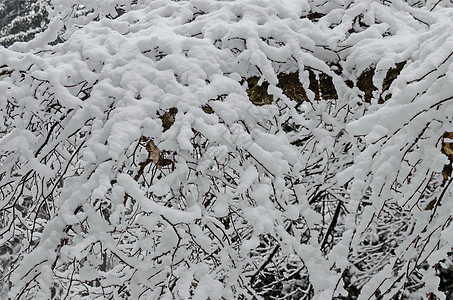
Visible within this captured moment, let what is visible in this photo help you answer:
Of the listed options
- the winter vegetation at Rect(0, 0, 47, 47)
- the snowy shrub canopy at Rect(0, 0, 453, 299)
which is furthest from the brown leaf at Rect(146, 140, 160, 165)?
the winter vegetation at Rect(0, 0, 47, 47)

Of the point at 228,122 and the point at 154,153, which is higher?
the point at 228,122

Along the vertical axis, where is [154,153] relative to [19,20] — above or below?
above

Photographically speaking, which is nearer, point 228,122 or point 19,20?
point 228,122

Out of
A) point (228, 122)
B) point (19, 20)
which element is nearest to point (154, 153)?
point (228, 122)

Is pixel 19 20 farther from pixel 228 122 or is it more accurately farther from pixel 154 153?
pixel 228 122

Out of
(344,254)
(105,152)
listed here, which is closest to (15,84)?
(105,152)

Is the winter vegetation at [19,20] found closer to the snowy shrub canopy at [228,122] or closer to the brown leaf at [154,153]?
the snowy shrub canopy at [228,122]

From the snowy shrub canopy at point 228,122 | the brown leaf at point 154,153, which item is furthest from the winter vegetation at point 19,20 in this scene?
the brown leaf at point 154,153

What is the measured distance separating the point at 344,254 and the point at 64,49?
4.56ft

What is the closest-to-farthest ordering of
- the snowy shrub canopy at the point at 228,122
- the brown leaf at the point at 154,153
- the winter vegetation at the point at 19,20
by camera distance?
the snowy shrub canopy at the point at 228,122 < the brown leaf at the point at 154,153 < the winter vegetation at the point at 19,20

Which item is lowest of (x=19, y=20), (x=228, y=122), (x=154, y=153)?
(x=19, y=20)

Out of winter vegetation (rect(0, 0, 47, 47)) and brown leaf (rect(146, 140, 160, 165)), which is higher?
brown leaf (rect(146, 140, 160, 165))

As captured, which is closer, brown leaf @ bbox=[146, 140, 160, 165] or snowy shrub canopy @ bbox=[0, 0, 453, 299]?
snowy shrub canopy @ bbox=[0, 0, 453, 299]

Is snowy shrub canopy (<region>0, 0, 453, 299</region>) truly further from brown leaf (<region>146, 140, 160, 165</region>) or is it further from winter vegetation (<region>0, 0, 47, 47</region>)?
winter vegetation (<region>0, 0, 47, 47</region>)
